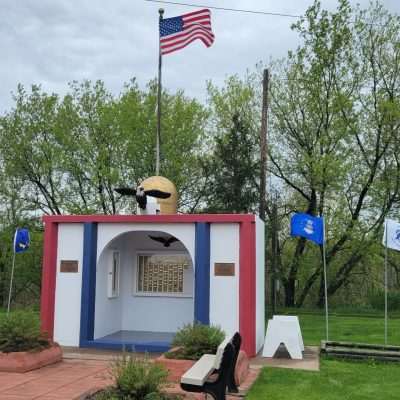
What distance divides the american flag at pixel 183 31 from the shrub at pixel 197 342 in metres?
8.74

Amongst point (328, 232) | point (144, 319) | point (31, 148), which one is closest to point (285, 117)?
point (328, 232)

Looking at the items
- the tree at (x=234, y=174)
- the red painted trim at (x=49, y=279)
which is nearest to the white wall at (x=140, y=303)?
the red painted trim at (x=49, y=279)

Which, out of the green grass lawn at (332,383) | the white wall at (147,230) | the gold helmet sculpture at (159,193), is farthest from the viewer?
the gold helmet sculpture at (159,193)

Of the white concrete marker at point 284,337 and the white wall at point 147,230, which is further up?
the white wall at point 147,230

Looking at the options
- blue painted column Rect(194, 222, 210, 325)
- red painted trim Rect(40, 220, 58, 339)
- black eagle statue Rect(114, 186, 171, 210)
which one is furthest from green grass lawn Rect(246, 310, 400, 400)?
red painted trim Rect(40, 220, 58, 339)

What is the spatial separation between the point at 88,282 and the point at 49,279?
0.95m

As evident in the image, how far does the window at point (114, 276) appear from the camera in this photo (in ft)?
42.9

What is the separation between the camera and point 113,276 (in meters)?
13.4

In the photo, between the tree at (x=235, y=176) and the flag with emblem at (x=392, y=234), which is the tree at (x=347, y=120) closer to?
the tree at (x=235, y=176)

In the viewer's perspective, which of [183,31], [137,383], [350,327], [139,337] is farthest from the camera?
[350,327]

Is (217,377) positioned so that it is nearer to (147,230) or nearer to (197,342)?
(197,342)

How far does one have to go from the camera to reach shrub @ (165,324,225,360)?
28.4 ft

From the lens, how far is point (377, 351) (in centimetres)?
1092

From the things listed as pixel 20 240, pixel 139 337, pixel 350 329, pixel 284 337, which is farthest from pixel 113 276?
pixel 350 329
